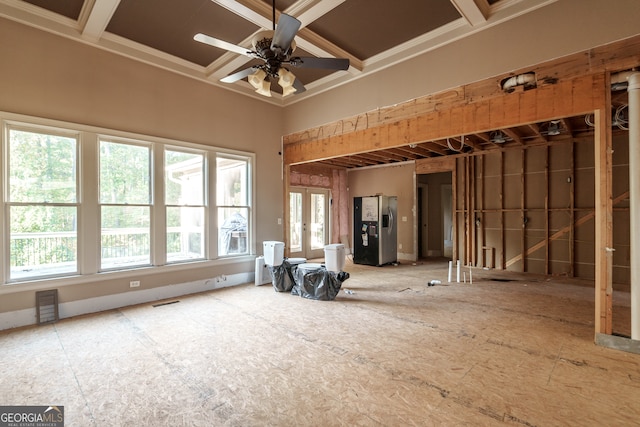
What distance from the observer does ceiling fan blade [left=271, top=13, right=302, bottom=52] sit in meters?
2.36

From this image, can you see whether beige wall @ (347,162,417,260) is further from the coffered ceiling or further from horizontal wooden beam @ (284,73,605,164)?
the coffered ceiling

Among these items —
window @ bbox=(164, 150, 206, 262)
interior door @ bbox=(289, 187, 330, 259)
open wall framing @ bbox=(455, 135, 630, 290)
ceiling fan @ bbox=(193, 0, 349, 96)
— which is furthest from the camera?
interior door @ bbox=(289, 187, 330, 259)

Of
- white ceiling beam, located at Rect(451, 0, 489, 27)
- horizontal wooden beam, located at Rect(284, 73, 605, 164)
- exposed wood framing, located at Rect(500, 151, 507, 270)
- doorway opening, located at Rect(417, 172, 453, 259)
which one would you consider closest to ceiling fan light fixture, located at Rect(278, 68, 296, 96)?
white ceiling beam, located at Rect(451, 0, 489, 27)

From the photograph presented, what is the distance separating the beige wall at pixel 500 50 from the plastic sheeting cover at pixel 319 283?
2946 mm

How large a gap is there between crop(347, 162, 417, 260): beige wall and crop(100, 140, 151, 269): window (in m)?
6.77

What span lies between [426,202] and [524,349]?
7072 millimetres

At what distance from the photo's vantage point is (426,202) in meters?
9.77

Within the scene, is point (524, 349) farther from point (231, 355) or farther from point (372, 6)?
point (372, 6)

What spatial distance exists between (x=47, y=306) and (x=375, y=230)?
6569 mm

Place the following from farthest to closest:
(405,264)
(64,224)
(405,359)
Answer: (405,264), (64,224), (405,359)

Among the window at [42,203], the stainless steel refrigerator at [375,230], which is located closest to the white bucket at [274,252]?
the window at [42,203]

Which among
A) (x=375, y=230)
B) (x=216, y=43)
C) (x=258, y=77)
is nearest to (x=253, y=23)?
(x=258, y=77)

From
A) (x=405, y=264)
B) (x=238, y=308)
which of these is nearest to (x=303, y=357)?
(x=238, y=308)

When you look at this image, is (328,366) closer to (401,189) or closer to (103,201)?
(103,201)
